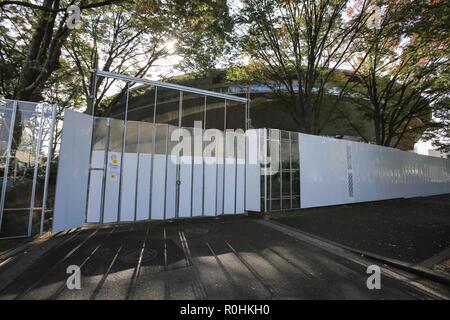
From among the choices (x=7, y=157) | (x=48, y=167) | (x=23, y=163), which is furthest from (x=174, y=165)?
(x=7, y=157)

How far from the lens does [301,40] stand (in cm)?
1381

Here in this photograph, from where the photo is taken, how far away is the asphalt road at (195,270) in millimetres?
4105

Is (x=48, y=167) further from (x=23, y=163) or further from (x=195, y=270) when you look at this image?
(x=195, y=270)

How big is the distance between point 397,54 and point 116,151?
15.5m

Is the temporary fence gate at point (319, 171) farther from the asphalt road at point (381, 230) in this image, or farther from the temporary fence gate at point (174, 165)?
the asphalt road at point (381, 230)

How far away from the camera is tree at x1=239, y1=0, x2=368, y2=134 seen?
12.7m

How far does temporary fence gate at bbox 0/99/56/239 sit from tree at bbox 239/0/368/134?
9700 mm

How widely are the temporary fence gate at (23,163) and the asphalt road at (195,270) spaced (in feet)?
3.51

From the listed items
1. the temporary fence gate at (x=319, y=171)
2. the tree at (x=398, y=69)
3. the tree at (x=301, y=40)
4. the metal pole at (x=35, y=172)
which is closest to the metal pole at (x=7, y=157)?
the metal pole at (x=35, y=172)

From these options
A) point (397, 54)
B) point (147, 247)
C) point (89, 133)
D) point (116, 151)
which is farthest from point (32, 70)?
point (397, 54)

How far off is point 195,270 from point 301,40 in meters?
12.7

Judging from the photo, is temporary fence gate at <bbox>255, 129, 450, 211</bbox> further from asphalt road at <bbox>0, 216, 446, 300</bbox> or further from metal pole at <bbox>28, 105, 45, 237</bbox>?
metal pole at <bbox>28, 105, 45, 237</bbox>

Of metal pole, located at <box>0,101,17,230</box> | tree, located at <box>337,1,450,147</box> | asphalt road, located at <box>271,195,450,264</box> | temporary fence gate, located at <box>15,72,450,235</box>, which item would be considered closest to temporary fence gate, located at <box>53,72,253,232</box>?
temporary fence gate, located at <box>15,72,450,235</box>

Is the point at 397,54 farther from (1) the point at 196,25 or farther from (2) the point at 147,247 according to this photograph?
(2) the point at 147,247
